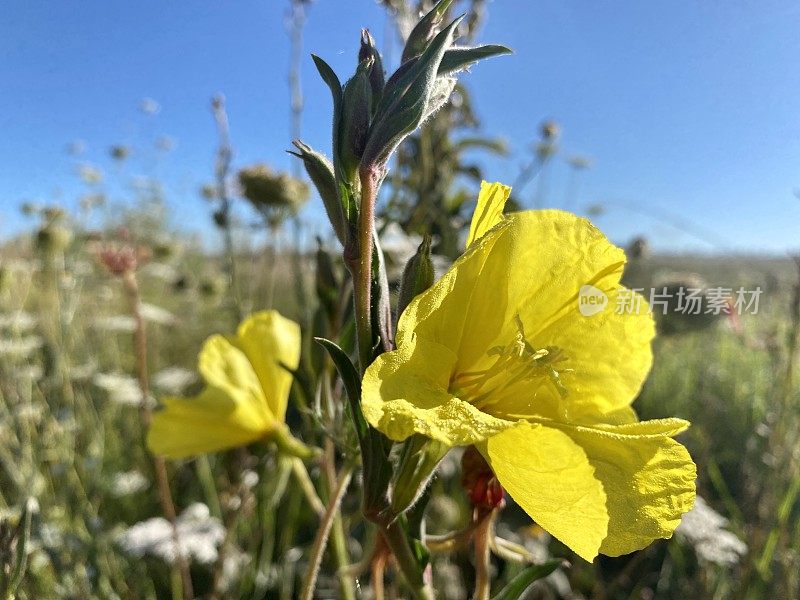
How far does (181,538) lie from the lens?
57.7 inches

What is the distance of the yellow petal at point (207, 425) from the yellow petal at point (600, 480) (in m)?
0.55

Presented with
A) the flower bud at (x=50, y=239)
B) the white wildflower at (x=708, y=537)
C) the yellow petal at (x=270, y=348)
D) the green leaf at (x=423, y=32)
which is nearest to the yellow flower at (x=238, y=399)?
the yellow petal at (x=270, y=348)

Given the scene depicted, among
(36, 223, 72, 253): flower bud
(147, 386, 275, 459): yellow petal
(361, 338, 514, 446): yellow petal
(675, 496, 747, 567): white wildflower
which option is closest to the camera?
(361, 338, 514, 446): yellow petal

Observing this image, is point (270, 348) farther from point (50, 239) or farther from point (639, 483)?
point (50, 239)

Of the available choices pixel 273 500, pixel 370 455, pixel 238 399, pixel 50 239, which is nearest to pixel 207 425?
pixel 238 399

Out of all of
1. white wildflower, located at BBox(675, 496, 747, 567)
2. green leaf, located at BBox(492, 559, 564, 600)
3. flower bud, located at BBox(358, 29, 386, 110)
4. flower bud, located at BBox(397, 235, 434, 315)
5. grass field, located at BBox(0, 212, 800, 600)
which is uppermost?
flower bud, located at BBox(358, 29, 386, 110)

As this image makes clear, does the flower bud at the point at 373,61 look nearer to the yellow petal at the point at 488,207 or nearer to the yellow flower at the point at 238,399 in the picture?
the yellow petal at the point at 488,207

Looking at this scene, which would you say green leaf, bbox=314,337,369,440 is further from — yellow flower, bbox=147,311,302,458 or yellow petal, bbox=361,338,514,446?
yellow flower, bbox=147,311,302,458

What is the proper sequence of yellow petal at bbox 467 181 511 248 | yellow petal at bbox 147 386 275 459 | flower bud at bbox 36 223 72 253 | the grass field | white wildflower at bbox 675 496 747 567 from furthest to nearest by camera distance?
1. flower bud at bbox 36 223 72 253
2. the grass field
3. white wildflower at bbox 675 496 747 567
4. yellow petal at bbox 147 386 275 459
5. yellow petal at bbox 467 181 511 248

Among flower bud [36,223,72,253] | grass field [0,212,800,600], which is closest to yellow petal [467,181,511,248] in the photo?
grass field [0,212,800,600]

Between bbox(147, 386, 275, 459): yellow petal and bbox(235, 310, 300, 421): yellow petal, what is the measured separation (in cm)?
5

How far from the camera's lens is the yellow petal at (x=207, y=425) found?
96cm

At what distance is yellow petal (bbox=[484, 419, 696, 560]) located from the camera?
50cm

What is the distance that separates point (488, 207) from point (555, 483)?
0.83 feet
